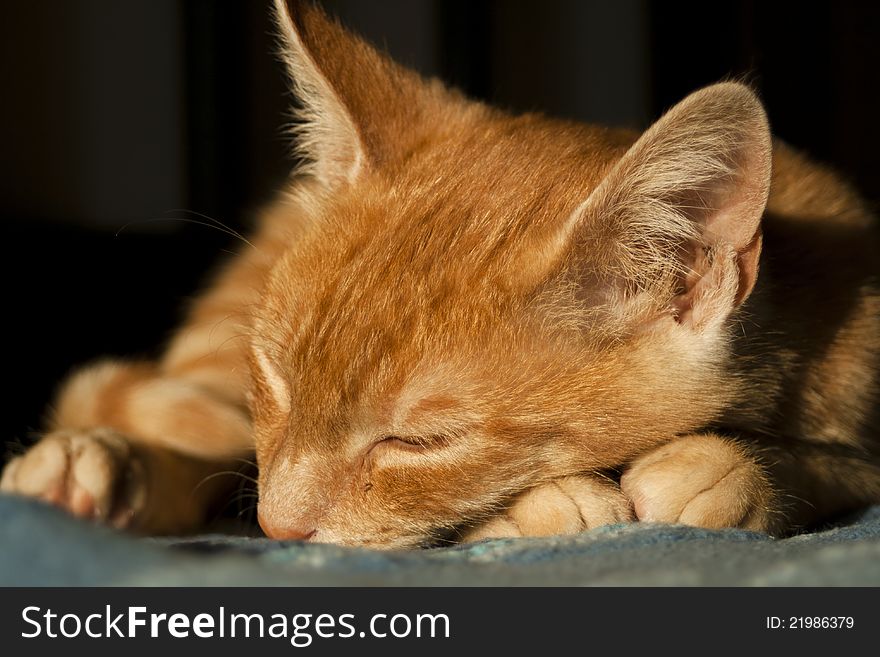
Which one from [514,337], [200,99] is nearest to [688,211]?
[514,337]

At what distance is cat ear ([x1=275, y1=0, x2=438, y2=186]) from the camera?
1614 millimetres

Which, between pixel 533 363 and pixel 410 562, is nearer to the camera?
pixel 410 562

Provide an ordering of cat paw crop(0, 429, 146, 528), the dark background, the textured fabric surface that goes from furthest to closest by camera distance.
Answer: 1. the dark background
2. cat paw crop(0, 429, 146, 528)
3. the textured fabric surface

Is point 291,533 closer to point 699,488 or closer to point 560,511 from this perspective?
point 560,511

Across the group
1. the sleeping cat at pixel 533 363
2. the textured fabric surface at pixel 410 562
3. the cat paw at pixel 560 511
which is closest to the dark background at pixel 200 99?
the sleeping cat at pixel 533 363

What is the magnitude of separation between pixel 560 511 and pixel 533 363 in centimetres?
20

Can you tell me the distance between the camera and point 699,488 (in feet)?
4.29

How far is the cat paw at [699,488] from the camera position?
1.30 m

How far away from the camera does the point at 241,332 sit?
1684mm

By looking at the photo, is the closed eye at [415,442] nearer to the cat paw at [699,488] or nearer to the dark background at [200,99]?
the cat paw at [699,488]

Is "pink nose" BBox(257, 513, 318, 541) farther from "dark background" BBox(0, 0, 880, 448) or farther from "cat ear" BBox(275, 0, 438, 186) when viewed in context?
"dark background" BBox(0, 0, 880, 448)

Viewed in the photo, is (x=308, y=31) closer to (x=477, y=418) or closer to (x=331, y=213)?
(x=331, y=213)

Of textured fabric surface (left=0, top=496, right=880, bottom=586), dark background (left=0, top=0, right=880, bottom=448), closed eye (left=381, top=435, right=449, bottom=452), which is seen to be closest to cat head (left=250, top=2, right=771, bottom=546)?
closed eye (left=381, top=435, right=449, bottom=452)
